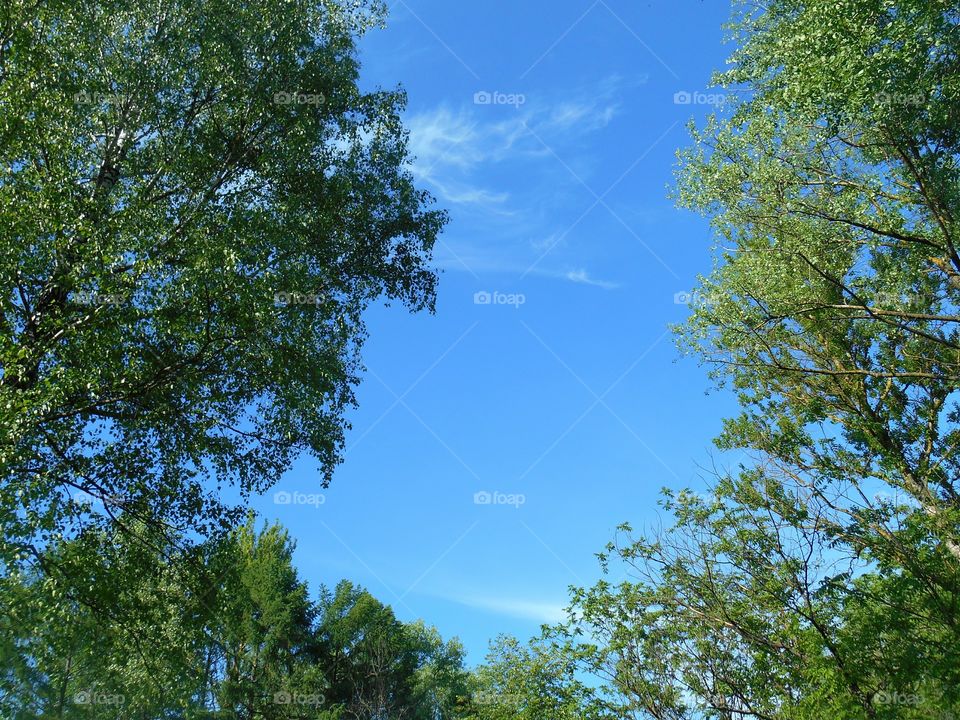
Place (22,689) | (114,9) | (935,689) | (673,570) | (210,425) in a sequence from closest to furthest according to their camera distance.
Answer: (935,689) < (210,425) < (114,9) < (673,570) < (22,689)

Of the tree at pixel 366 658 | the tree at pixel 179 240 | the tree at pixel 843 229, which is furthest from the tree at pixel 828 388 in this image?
the tree at pixel 366 658

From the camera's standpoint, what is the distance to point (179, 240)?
10.3 metres

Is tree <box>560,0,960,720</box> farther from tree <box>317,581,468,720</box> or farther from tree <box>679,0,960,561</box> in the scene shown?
tree <box>317,581,468,720</box>

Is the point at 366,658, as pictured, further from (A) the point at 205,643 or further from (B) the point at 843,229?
(B) the point at 843,229

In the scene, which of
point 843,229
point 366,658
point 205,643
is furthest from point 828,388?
point 366,658

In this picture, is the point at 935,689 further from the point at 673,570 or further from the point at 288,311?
the point at 288,311

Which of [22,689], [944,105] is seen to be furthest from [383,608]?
[944,105]

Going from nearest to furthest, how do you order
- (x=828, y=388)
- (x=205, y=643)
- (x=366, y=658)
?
(x=205, y=643) < (x=828, y=388) < (x=366, y=658)

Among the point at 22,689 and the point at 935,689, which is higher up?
the point at 22,689

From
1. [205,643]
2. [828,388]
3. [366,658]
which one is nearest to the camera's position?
[205,643]

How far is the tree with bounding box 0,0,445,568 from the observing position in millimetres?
9031

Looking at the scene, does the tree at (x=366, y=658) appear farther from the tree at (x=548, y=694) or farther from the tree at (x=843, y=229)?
the tree at (x=843, y=229)

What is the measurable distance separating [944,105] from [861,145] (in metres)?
2.14

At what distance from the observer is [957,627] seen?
9.77 m
